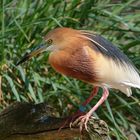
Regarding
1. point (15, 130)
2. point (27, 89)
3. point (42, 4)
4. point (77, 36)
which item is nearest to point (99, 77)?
point (77, 36)

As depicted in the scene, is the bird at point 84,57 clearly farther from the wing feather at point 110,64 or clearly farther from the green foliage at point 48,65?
the green foliage at point 48,65

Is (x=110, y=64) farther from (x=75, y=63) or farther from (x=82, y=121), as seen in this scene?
(x=82, y=121)

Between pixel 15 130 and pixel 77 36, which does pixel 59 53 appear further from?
pixel 15 130

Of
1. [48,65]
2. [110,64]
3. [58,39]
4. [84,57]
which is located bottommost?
[48,65]

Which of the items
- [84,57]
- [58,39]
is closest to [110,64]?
[84,57]

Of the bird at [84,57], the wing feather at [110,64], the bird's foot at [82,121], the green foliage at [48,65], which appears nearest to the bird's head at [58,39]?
the bird at [84,57]
